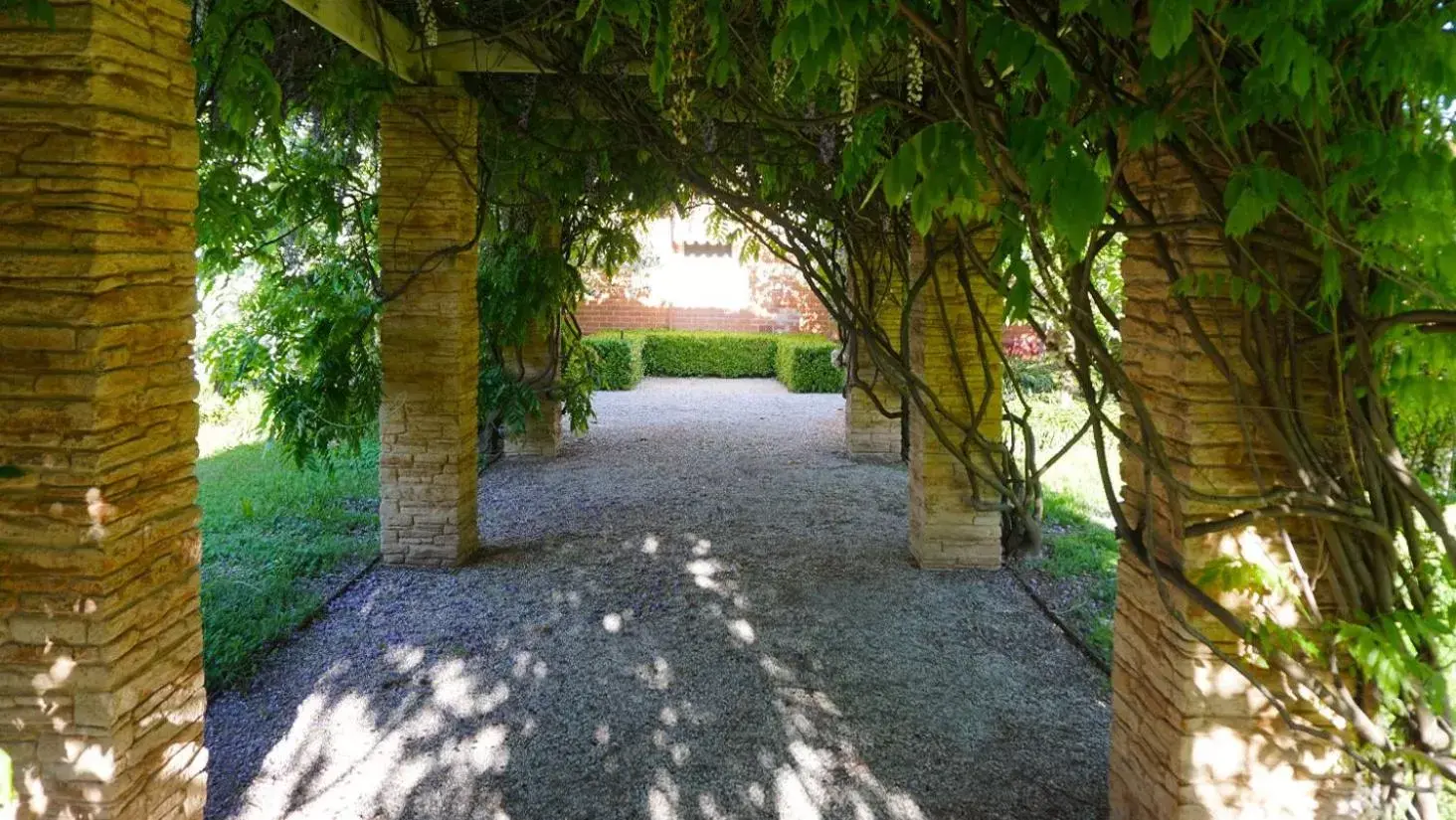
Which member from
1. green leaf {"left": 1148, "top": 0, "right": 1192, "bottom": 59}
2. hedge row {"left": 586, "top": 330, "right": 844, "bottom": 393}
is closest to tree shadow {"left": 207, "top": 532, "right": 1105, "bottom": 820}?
green leaf {"left": 1148, "top": 0, "right": 1192, "bottom": 59}

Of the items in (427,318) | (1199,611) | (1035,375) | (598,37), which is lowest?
(1199,611)

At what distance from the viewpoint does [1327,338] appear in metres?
2.28

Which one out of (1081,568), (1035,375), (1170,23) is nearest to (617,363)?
(1035,375)

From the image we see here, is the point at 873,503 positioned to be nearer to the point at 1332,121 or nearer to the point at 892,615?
the point at 892,615

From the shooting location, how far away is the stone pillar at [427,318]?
216 inches

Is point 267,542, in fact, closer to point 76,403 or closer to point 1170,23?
point 76,403

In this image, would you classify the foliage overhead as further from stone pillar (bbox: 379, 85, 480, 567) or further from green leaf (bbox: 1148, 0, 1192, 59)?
stone pillar (bbox: 379, 85, 480, 567)

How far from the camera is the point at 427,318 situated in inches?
218

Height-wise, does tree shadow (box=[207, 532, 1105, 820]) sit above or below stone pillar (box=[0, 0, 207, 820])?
below

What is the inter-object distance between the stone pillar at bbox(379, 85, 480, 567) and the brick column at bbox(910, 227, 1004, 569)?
2.76m

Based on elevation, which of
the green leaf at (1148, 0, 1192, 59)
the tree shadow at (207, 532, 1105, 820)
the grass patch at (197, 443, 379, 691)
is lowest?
the tree shadow at (207, 532, 1105, 820)

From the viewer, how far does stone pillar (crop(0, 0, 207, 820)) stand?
212cm

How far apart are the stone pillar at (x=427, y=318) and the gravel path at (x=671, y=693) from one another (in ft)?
1.21

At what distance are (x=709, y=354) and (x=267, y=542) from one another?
1192 cm
